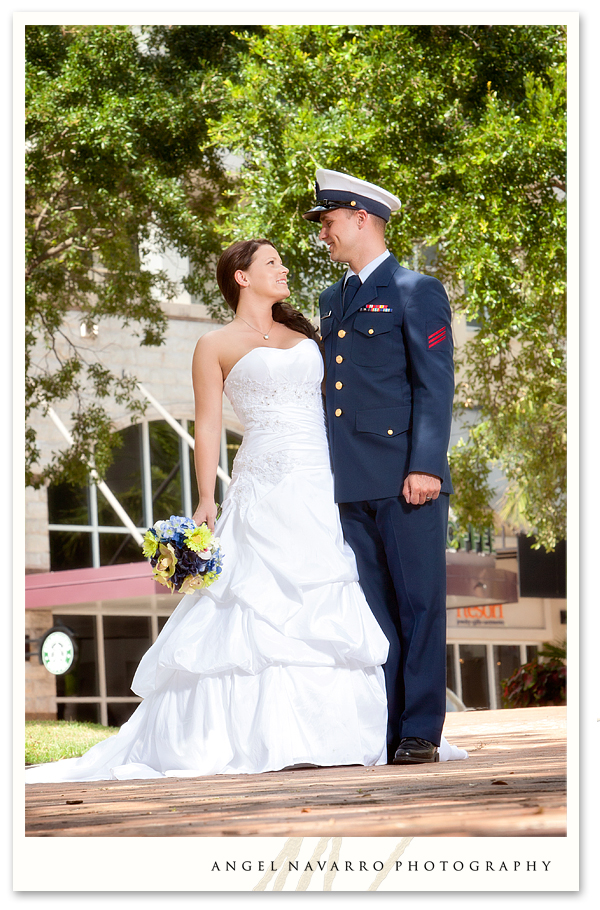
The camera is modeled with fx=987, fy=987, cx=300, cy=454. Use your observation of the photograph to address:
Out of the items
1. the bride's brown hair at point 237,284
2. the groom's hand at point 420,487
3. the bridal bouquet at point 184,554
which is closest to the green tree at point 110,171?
the bride's brown hair at point 237,284

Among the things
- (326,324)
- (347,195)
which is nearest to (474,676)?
(326,324)

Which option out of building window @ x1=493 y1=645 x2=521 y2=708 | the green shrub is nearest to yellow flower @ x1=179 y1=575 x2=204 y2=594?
the green shrub

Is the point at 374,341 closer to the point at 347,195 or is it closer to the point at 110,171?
the point at 347,195

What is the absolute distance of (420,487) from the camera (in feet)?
11.3

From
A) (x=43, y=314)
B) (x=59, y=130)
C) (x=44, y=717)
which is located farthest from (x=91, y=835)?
(x=44, y=717)

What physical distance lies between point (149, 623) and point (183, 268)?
269 inches

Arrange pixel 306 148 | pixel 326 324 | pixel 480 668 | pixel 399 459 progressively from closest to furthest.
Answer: pixel 399 459
pixel 326 324
pixel 306 148
pixel 480 668

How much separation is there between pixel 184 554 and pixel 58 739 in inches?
252

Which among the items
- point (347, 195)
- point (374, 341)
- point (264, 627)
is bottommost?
point (264, 627)

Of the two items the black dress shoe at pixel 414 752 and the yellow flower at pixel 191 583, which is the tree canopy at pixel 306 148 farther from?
the black dress shoe at pixel 414 752

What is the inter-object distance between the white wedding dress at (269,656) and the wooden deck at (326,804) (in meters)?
0.16

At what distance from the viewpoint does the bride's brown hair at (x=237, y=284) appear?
3.98 metres
